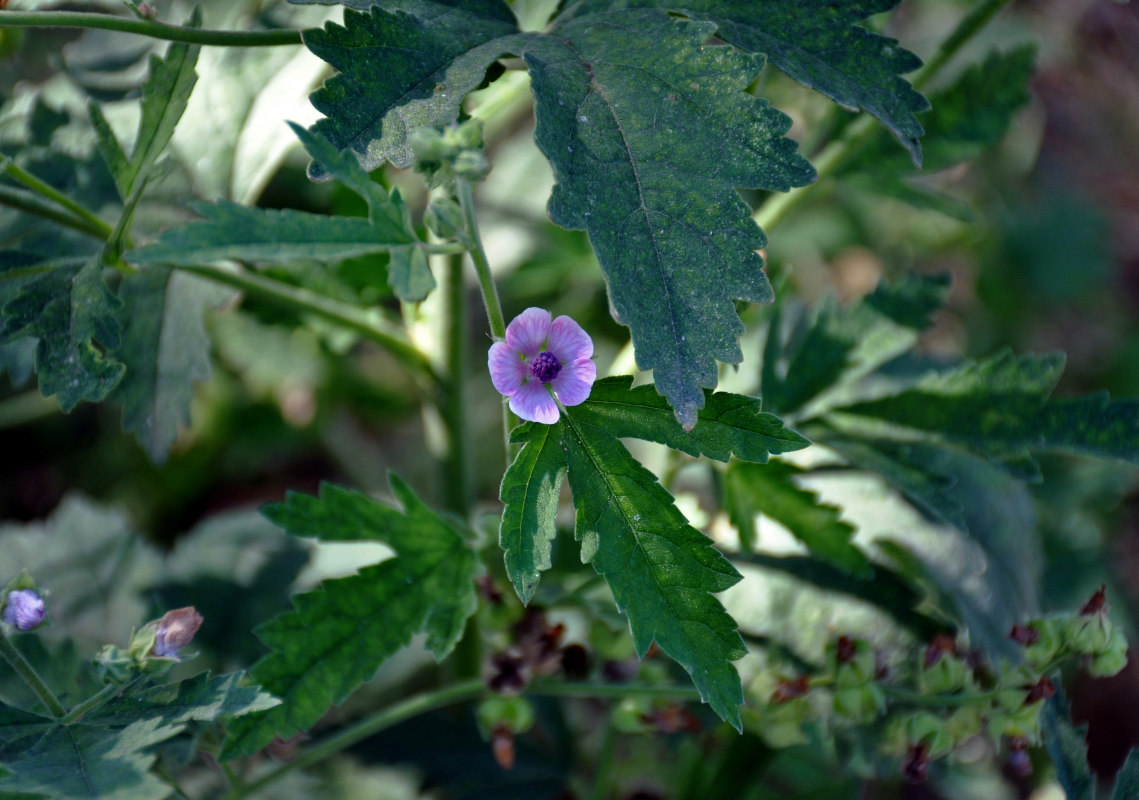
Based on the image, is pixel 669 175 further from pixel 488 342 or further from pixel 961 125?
pixel 488 342

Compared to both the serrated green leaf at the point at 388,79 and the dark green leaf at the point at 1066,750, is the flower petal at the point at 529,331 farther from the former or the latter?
the dark green leaf at the point at 1066,750

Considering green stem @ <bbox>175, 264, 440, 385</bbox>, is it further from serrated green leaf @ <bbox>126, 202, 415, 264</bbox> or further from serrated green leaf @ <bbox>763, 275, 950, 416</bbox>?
serrated green leaf @ <bbox>763, 275, 950, 416</bbox>

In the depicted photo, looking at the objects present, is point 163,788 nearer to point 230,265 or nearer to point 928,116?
point 230,265

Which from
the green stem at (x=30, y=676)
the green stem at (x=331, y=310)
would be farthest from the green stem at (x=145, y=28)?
the green stem at (x=30, y=676)

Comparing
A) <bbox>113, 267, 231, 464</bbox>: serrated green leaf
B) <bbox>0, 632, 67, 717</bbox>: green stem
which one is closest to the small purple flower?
<bbox>0, 632, 67, 717</bbox>: green stem

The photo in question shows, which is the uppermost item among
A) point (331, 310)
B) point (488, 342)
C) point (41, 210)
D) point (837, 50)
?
point (837, 50)

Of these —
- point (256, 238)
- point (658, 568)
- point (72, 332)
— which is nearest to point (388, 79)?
point (256, 238)
